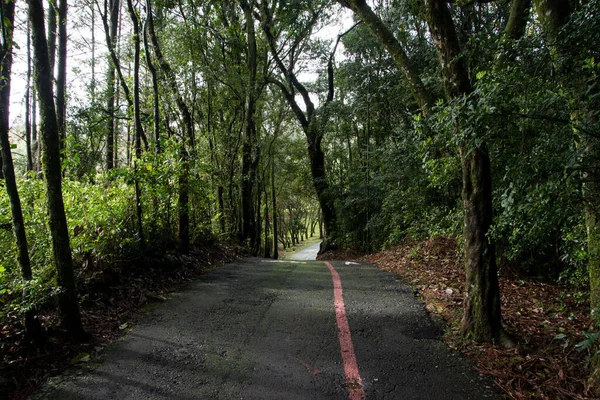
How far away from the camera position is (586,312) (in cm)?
496

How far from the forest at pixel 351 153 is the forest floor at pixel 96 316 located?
0.06m

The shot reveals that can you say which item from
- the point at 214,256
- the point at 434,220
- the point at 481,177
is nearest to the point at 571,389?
the point at 481,177

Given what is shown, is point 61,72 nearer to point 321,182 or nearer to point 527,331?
point 321,182

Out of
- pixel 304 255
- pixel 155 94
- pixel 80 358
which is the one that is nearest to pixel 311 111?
pixel 155 94

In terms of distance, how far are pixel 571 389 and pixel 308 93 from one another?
52.8ft

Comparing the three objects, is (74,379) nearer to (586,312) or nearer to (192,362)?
(192,362)

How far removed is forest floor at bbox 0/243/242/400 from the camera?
339 cm

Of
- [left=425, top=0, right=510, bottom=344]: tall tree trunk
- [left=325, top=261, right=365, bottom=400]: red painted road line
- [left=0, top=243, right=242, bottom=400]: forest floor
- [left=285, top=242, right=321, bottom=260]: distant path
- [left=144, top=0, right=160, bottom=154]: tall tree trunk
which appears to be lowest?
[left=285, top=242, right=321, bottom=260]: distant path

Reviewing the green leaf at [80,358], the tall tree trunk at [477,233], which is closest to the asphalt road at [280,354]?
the green leaf at [80,358]

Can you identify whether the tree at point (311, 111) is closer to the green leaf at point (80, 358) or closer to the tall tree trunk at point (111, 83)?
the tall tree trunk at point (111, 83)

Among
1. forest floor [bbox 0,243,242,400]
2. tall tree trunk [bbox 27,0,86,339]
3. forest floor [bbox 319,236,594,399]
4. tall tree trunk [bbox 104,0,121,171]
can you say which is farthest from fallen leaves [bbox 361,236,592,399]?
tall tree trunk [bbox 104,0,121,171]

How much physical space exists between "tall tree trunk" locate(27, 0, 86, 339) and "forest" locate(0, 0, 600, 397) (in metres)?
0.02

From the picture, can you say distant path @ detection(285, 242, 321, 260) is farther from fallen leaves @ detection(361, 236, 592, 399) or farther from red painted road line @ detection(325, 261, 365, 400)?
red painted road line @ detection(325, 261, 365, 400)

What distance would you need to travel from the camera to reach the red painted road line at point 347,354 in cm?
313
